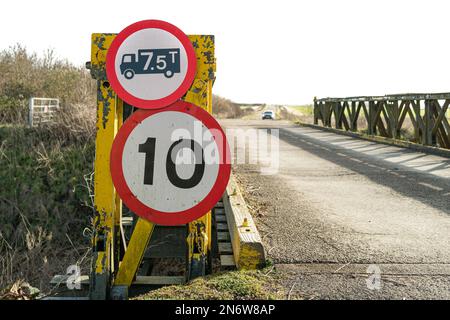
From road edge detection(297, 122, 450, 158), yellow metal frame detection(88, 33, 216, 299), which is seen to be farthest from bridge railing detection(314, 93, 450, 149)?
yellow metal frame detection(88, 33, 216, 299)

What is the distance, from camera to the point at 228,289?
3.04 m

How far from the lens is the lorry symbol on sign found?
303 cm

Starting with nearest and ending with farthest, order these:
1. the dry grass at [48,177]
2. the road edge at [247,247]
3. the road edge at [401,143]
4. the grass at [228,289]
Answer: the grass at [228,289]
the road edge at [247,247]
the dry grass at [48,177]
the road edge at [401,143]

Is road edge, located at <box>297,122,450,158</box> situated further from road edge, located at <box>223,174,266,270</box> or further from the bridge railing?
road edge, located at <box>223,174,266,270</box>

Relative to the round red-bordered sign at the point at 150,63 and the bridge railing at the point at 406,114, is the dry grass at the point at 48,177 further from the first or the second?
the bridge railing at the point at 406,114

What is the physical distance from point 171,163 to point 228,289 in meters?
0.82

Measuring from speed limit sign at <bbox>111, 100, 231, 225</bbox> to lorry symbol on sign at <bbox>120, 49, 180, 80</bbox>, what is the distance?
0.72ft

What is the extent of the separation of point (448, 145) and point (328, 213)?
273 inches

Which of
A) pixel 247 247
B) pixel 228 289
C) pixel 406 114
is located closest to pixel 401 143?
pixel 406 114

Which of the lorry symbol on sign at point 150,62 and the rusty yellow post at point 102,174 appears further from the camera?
the rusty yellow post at point 102,174

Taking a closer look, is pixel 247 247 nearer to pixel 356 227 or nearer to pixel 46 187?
pixel 356 227

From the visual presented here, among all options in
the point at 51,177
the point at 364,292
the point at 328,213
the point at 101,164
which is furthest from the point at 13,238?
the point at 364,292

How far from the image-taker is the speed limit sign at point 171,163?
3064 mm

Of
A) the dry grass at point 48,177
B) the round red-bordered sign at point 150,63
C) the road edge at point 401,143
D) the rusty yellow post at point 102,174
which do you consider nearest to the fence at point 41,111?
the dry grass at point 48,177
